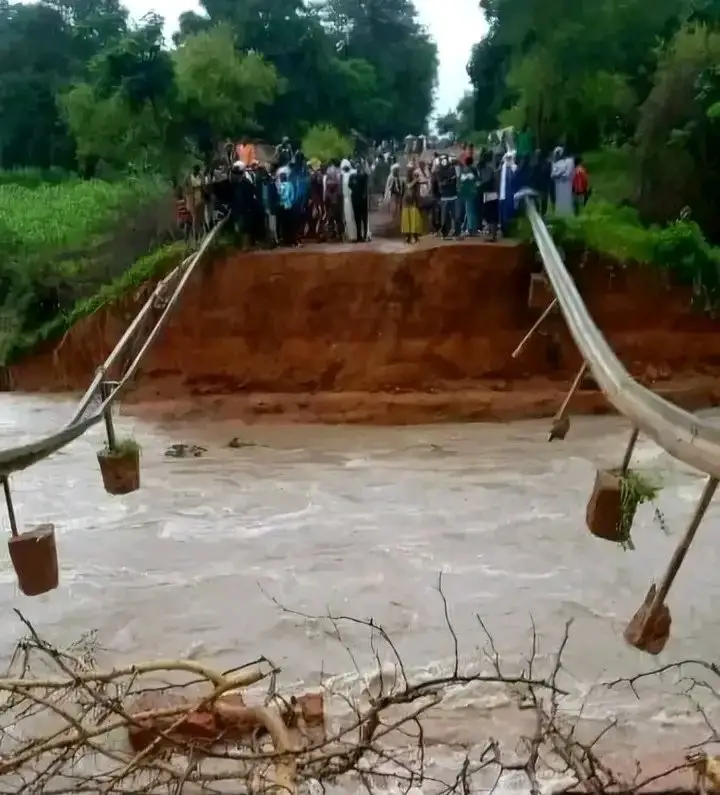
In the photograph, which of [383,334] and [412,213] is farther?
[412,213]

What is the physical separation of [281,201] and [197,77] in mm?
3146

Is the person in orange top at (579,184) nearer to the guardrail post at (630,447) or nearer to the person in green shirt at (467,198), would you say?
the person in green shirt at (467,198)

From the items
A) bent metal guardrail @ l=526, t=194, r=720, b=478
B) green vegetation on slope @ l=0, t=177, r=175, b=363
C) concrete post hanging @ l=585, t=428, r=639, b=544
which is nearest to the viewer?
bent metal guardrail @ l=526, t=194, r=720, b=478

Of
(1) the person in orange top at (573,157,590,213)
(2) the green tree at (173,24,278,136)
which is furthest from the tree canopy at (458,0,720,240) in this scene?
(2) the green tree at (173,24,278,136)

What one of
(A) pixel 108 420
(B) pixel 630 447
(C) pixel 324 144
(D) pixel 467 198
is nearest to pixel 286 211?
(D) pixel 467 198

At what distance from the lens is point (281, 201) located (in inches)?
372

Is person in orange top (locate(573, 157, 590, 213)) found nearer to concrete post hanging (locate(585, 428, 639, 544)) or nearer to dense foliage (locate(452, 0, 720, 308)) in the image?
dense foliage (locate(452, 0, 720, 308))

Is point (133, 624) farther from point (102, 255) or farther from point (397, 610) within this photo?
point (102, 255)

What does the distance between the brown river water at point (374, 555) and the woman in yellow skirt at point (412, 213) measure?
81.9 inches

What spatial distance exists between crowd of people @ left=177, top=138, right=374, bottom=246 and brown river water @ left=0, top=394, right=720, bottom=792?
1962mm

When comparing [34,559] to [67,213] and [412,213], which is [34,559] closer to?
[412,213]

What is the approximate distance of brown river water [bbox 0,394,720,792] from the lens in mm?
5000

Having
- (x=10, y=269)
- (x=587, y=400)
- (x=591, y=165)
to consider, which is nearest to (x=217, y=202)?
(x=10, y=269)

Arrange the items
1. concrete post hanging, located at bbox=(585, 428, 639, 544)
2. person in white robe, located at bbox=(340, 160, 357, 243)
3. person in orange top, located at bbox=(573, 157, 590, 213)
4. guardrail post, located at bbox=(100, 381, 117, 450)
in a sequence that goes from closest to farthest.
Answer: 1. concrete post hanging, located at bbox=(585, 428, 639, 544)
2. guardrail post, located at bbox=(100, 381, 117, 450)
3. person in orange top, located at bbox=(573, 157, 590, 213)
4. person in white robe, located at bbox=(340, 160, 357, 243)
